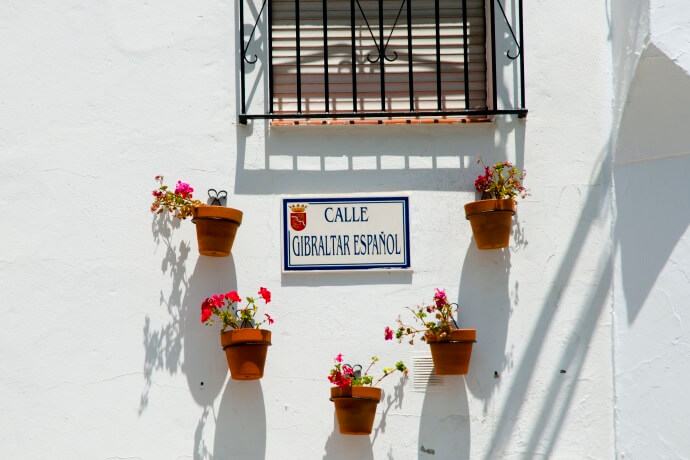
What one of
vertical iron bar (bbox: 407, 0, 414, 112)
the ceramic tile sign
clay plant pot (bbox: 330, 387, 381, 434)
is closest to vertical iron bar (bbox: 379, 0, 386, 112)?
vertical iron bar (bbox: 407, 0, 414, 112)

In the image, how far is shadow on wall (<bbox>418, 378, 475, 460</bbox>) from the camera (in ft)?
16.8

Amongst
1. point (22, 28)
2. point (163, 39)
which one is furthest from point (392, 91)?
point (22, 28)

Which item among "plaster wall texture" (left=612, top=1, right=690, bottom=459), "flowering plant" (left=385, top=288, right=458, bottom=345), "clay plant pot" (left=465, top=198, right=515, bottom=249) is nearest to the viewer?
"plaster wall texture" (left=612, top=1, right=690, bottom=459)

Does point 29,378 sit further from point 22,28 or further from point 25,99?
point 22,28

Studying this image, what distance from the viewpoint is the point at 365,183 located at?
212 inches

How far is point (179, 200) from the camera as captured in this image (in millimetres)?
5203

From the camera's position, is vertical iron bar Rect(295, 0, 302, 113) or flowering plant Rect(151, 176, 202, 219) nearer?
flowering plant Rect(151, 176, 202, 219)

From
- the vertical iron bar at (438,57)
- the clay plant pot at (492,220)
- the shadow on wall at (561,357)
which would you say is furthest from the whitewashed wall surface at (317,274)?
the vertical iron bar at (438,57)

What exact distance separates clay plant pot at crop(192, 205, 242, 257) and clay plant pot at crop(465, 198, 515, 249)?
121cm

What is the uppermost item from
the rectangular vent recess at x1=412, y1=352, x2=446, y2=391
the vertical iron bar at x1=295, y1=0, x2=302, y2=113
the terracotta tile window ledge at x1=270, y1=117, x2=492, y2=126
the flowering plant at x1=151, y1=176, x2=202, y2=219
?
the vertical iron bar at x1=295, y1=0, x2=302, y2=113

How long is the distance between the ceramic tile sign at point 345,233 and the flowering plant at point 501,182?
0.41 metres

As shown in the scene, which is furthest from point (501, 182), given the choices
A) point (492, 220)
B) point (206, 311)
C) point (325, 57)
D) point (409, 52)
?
point (206, 311)

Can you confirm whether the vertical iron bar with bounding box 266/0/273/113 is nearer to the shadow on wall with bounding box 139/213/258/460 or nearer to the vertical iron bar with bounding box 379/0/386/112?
the vertical iron bar with bounding box 379/0/386/112

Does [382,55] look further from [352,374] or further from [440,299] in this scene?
[352,374]
